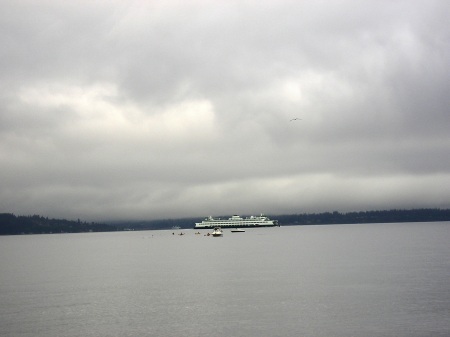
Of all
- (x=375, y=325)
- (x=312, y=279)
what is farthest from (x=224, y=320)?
(x=312, y=279)

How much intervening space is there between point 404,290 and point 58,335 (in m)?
43.9

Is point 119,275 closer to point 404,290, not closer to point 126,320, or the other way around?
point 126,320

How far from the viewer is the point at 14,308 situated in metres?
61.2

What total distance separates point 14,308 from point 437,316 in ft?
155

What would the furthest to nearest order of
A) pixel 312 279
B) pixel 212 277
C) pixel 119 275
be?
pixel 119 275 < pixel 212 277 < pixel 312 279

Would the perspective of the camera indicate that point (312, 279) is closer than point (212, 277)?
Yes

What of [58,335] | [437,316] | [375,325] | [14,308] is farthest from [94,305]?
[437,316]

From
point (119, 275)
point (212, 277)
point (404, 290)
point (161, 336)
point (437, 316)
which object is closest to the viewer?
point (161, 336)

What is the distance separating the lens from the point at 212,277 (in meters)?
87.2

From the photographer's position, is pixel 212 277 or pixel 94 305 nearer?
pixel 94 305

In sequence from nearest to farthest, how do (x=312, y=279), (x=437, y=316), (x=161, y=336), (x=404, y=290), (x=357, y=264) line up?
(x=161, y=336)
(x=437, y=316)
(x=404, y=290)
(x=312, y=279)
(x=357, y=264)

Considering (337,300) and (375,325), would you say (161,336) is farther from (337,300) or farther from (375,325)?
(337,300)

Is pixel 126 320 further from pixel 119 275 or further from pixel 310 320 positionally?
pixel 119 275

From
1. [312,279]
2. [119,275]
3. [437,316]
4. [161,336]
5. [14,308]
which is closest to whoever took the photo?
[161,336]
